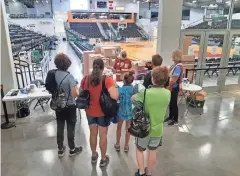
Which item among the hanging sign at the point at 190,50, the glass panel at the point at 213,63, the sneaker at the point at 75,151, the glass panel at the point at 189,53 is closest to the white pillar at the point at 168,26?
the glass panel at the point at 189,53

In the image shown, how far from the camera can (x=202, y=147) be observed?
3479mm

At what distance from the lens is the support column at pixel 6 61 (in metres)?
4.12

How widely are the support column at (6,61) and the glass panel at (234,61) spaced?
5.80m

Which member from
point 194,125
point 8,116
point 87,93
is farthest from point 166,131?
point 8,116

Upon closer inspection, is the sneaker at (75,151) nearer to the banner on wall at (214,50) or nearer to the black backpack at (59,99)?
the black backpack at (59,99)

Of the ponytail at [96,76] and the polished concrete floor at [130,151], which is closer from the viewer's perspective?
the ponytail at [96,76]

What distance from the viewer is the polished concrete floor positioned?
2.90 m

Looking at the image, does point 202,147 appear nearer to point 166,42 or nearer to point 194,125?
point 194,125

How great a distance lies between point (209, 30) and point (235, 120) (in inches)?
103

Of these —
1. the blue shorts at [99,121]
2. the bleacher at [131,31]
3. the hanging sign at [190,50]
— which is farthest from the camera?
the bleacher at [131,31]

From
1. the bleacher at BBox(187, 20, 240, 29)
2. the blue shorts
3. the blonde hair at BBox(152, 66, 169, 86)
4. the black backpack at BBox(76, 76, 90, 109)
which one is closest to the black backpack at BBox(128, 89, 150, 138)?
the blonde hair at BBox(152, 66, 169, 86)

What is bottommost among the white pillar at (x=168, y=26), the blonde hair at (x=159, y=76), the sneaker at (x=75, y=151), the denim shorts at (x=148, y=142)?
the sneaker at (x=75, y=151)

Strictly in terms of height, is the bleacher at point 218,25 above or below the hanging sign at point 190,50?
above

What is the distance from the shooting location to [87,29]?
27516 mm
